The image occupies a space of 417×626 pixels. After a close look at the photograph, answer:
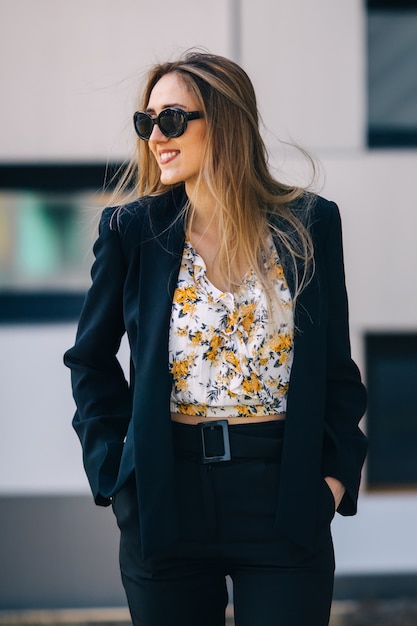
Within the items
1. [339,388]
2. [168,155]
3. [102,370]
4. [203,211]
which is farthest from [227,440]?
[168,155]

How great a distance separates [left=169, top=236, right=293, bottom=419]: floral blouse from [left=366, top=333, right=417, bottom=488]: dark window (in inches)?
97.0

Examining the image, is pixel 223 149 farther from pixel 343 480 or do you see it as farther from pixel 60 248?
pixel 60 248

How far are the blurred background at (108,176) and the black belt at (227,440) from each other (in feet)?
7.39

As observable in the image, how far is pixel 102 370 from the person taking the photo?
2.32m

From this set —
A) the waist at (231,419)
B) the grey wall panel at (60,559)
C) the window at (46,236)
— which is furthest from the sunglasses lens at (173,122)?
the grey wall panel at (60,559)

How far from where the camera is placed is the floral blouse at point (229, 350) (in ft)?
6.69

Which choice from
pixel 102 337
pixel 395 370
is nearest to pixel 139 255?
pixel 102 337

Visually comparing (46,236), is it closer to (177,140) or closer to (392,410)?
(392,410)

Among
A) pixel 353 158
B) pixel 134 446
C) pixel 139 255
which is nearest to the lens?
pixel 134 446

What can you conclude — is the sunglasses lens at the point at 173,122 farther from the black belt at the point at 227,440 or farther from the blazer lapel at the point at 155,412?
the black belt at the point at 227,440

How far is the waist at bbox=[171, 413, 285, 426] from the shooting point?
204 centimetres

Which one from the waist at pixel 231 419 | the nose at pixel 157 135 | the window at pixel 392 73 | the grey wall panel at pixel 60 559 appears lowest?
the grey wall panel at pixel 60 559

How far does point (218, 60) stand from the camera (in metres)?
2.21

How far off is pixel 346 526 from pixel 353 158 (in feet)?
6.03
